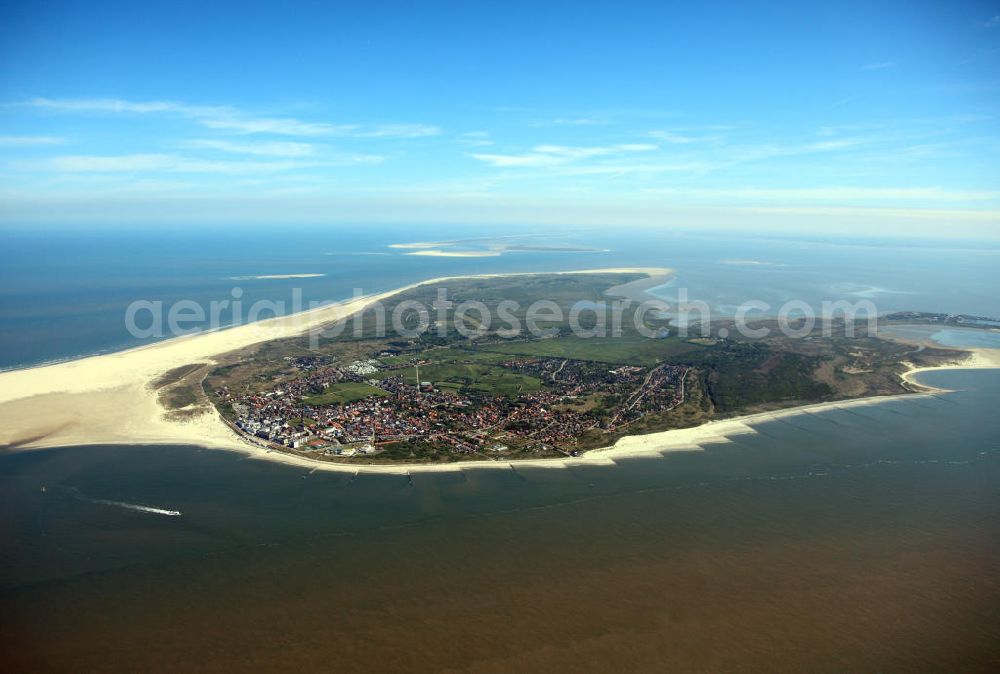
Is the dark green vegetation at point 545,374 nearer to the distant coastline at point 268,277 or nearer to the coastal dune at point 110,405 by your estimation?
the coastal dune at point 110,405

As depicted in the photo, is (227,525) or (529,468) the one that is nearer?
(227,525)

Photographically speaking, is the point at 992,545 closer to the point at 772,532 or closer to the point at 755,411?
the point at 772,532

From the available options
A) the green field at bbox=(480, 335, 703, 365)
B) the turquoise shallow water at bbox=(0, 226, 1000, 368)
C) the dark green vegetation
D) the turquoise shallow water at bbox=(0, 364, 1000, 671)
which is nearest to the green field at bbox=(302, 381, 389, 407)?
the dark green vegetation

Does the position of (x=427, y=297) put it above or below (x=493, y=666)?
above

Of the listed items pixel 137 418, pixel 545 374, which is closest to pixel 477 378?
pixel 545 374

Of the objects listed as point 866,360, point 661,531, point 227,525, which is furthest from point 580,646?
point 866,360

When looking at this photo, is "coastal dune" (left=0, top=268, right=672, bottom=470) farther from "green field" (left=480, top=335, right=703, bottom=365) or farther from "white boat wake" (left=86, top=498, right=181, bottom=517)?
"green field" (left=480, top=335, right=703, bottom=365)
